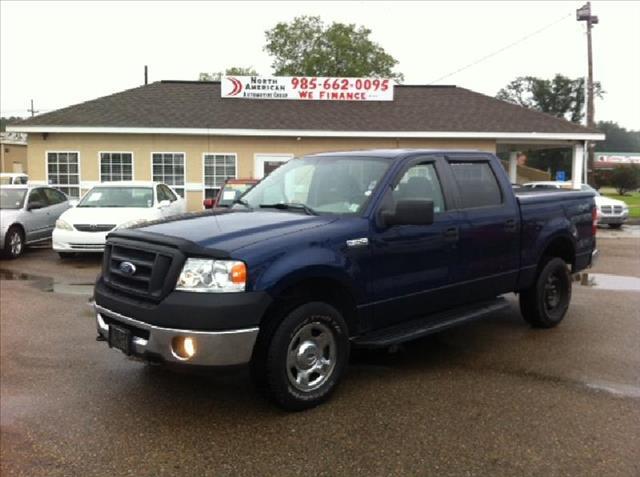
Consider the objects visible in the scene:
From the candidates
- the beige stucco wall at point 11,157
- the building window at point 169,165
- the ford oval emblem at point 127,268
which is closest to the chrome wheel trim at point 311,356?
the ford oval emblem at point 127,268

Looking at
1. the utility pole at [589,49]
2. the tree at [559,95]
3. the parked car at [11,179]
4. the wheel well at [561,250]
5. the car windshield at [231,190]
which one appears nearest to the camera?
the wheel well at [561,250]

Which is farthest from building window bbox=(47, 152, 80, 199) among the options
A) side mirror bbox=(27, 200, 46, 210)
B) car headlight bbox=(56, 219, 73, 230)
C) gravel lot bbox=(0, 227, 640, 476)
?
gravel lot bbox=(0, 227, 640, 476)

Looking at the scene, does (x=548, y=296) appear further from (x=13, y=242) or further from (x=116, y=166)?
(x=116, y=166)

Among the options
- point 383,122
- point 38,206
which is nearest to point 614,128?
point 383,122

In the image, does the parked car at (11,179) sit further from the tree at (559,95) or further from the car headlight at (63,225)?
the tree at (559,95)

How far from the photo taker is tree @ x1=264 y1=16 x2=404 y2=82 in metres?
45.2

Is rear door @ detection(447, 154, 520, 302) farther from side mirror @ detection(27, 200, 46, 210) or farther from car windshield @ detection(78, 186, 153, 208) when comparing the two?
side mirror @ detection(27, 200, 46, 210)

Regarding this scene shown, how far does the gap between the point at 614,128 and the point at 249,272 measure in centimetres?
12867

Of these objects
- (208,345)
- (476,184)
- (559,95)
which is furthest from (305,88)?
(559,95)

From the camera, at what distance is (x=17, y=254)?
462 inches

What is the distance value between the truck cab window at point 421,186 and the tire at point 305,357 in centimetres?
121

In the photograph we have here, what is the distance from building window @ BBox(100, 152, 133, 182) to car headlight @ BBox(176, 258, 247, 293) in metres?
15.8

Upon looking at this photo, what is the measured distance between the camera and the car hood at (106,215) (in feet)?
35.8

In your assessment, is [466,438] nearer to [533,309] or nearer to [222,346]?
[222,346]
